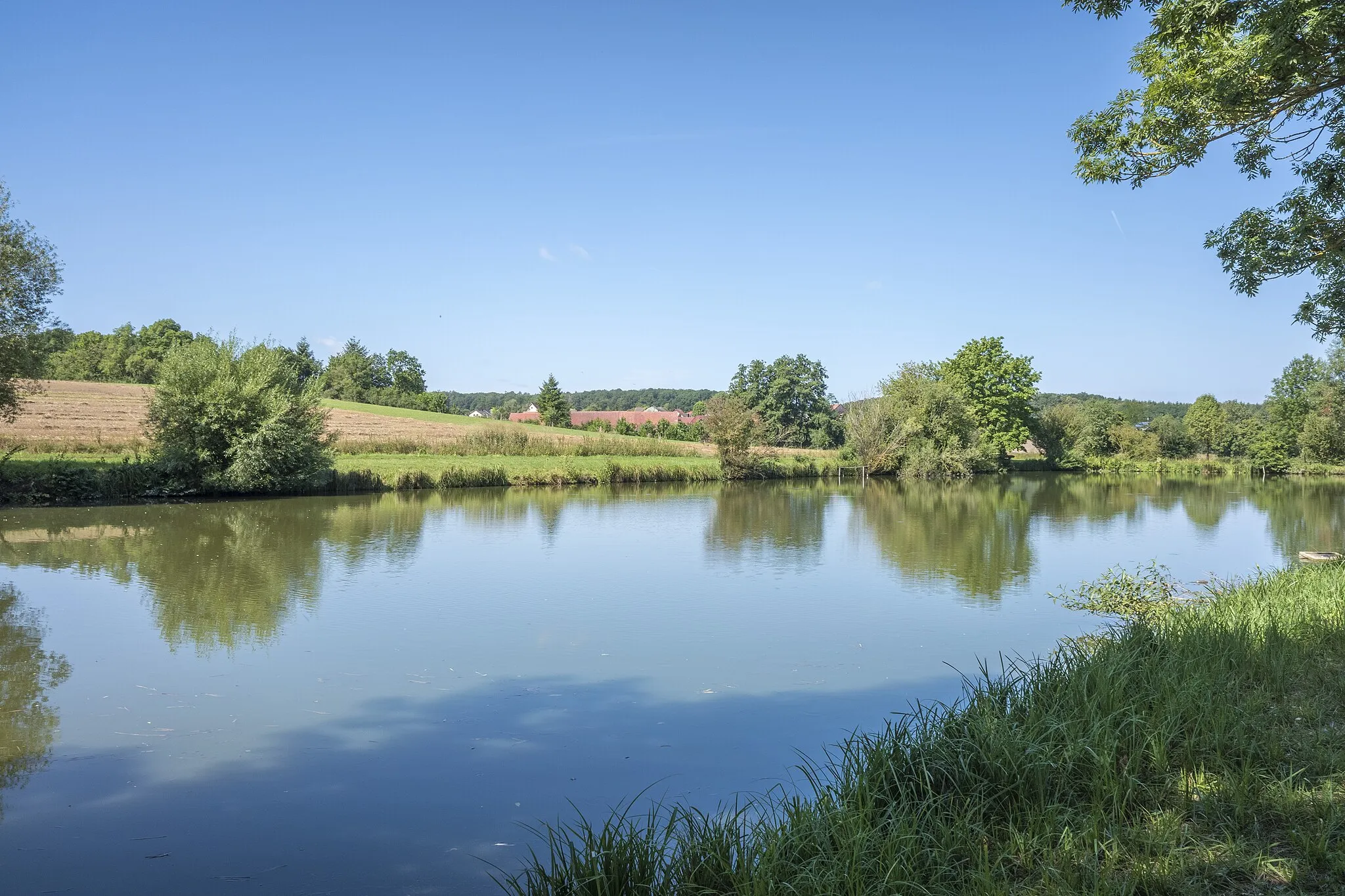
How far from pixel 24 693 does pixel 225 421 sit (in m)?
22.2

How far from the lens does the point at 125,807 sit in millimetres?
5277

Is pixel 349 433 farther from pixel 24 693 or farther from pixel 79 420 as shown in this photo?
pixel 24 693

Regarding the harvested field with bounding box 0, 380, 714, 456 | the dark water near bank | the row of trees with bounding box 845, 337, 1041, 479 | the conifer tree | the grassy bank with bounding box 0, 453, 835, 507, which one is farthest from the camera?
the conifer tree

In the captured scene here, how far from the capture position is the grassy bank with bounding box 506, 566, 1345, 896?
11.6 feet

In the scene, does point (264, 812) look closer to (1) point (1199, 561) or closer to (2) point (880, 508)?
(1) point (1199, 561)

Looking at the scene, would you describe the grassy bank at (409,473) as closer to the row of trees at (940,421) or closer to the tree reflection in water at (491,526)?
the tree reflection in water at (491,526)

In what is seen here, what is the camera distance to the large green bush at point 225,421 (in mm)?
27109

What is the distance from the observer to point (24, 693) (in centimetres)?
759

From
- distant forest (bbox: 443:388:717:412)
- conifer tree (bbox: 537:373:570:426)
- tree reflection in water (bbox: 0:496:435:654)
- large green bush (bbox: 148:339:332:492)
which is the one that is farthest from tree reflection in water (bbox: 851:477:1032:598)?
distant forest (bbox: 443:388:717:412)

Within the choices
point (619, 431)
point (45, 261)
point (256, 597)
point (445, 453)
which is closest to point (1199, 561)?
point (256, 597)

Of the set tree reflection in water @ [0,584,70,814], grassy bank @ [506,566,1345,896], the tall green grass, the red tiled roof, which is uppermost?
the red tiled roof

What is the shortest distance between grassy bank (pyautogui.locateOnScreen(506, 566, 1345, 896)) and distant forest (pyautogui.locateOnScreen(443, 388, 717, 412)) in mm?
127575

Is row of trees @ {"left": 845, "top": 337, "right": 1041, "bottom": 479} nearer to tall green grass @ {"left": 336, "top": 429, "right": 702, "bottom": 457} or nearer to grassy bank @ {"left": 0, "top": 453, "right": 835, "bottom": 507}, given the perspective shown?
grassy bank @ {"left": 0, "top": 453, "right": 835, "bottom": 507}

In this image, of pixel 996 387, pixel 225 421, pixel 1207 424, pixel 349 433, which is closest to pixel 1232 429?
pixel 1207 424
